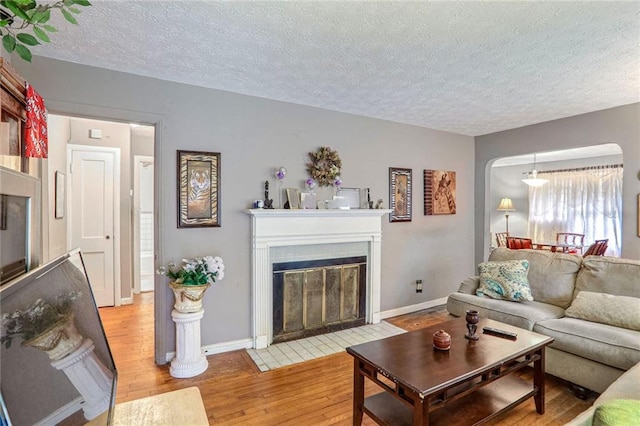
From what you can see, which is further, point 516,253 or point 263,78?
point 516,253

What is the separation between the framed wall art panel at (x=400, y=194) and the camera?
4168 mm

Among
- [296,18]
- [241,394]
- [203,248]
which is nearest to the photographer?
[296,18]

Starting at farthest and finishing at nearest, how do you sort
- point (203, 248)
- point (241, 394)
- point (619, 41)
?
point (203, 248) < point (241, 394) < point (619, 41)

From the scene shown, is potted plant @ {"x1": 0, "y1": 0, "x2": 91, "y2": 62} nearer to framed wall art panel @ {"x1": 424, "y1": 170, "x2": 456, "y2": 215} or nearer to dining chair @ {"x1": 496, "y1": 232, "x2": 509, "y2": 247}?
framed wall art panel @ {"x1": 424, "y1": 170, "x2": 456, "y2": 215}

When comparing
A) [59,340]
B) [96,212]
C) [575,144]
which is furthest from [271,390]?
[575,144]

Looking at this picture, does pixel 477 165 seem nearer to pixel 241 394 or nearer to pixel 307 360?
pixel 307 360

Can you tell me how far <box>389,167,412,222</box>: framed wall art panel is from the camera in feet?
13.7

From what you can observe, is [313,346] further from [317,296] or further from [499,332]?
[499,332]

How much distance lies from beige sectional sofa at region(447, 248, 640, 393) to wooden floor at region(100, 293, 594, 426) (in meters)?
0.28

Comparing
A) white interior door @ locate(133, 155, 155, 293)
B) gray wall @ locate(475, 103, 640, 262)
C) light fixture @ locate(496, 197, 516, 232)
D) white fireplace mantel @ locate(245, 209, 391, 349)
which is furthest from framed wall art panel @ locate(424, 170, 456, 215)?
white interior door @ locate(133, 155, 155, 293)

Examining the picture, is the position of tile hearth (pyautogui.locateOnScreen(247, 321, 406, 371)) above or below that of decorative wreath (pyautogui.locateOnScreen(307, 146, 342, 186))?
below

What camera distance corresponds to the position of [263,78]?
110 inches

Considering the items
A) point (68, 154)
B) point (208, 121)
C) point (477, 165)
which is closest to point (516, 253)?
point (477, 165)

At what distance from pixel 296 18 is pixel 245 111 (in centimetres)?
145
